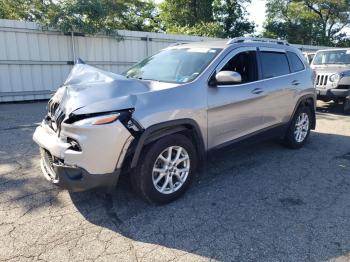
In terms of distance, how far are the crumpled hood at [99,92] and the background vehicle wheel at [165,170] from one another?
0.56 m

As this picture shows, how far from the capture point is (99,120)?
301 centimetres

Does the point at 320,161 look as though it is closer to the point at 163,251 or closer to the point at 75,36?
the point at 163,251

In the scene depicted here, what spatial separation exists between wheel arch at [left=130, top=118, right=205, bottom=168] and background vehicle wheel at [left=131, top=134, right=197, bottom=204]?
7cm

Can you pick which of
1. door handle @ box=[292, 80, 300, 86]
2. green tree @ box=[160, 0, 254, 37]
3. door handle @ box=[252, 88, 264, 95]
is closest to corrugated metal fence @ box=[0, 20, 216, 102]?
door handle @ box=[292, 80, 300, 86]

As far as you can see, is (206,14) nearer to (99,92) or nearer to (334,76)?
(334,76)

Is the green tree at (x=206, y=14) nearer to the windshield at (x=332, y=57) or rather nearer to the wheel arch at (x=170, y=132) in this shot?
the windshield at (x=332, y=57)

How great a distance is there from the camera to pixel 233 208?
11.7ft

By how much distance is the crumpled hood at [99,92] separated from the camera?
3096 mm

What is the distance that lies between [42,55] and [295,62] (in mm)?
8064

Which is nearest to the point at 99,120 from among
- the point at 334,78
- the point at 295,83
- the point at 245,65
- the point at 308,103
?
the point at 245,65

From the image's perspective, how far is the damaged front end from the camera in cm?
301

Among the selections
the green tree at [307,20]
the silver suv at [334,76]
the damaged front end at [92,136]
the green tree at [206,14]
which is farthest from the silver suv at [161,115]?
the green tree at [307,20]

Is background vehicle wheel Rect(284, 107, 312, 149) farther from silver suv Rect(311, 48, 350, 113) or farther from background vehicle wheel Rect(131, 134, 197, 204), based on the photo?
silver suv Rect(311, 48, 350, 113)

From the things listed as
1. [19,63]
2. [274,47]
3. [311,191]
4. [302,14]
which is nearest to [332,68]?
[274,47]
